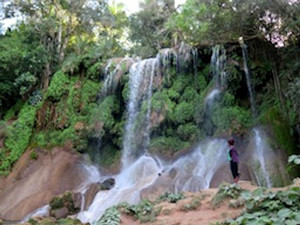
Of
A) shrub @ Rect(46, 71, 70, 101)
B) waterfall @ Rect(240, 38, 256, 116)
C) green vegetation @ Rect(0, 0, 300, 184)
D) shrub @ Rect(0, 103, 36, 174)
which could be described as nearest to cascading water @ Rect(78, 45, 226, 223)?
green vegetation @ Rect(0, 0, 300, 184)

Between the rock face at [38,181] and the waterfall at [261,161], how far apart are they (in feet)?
26.6

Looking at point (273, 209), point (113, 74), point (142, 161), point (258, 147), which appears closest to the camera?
point (273, 209)

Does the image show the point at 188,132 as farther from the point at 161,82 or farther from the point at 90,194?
the point at 90,194

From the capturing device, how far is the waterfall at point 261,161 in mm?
11501

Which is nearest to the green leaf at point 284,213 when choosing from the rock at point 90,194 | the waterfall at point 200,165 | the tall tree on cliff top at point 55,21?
the waterfall at point 200,165

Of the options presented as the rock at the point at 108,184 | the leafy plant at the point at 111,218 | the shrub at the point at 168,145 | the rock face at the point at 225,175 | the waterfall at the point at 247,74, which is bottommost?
the rock face at the point at 225,175

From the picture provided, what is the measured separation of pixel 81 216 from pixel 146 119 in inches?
247

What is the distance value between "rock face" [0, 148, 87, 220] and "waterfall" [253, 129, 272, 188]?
811cm

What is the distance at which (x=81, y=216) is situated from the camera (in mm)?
11375

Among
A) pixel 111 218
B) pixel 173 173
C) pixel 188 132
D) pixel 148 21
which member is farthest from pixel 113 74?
pixel 111 218

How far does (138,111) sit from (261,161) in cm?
709

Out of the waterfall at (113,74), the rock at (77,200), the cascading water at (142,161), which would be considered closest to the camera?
the cascading water at (142,161)

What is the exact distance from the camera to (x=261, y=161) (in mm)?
12195

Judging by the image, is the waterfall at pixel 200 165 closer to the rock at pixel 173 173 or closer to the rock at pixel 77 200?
the rock at pixel 173 173
